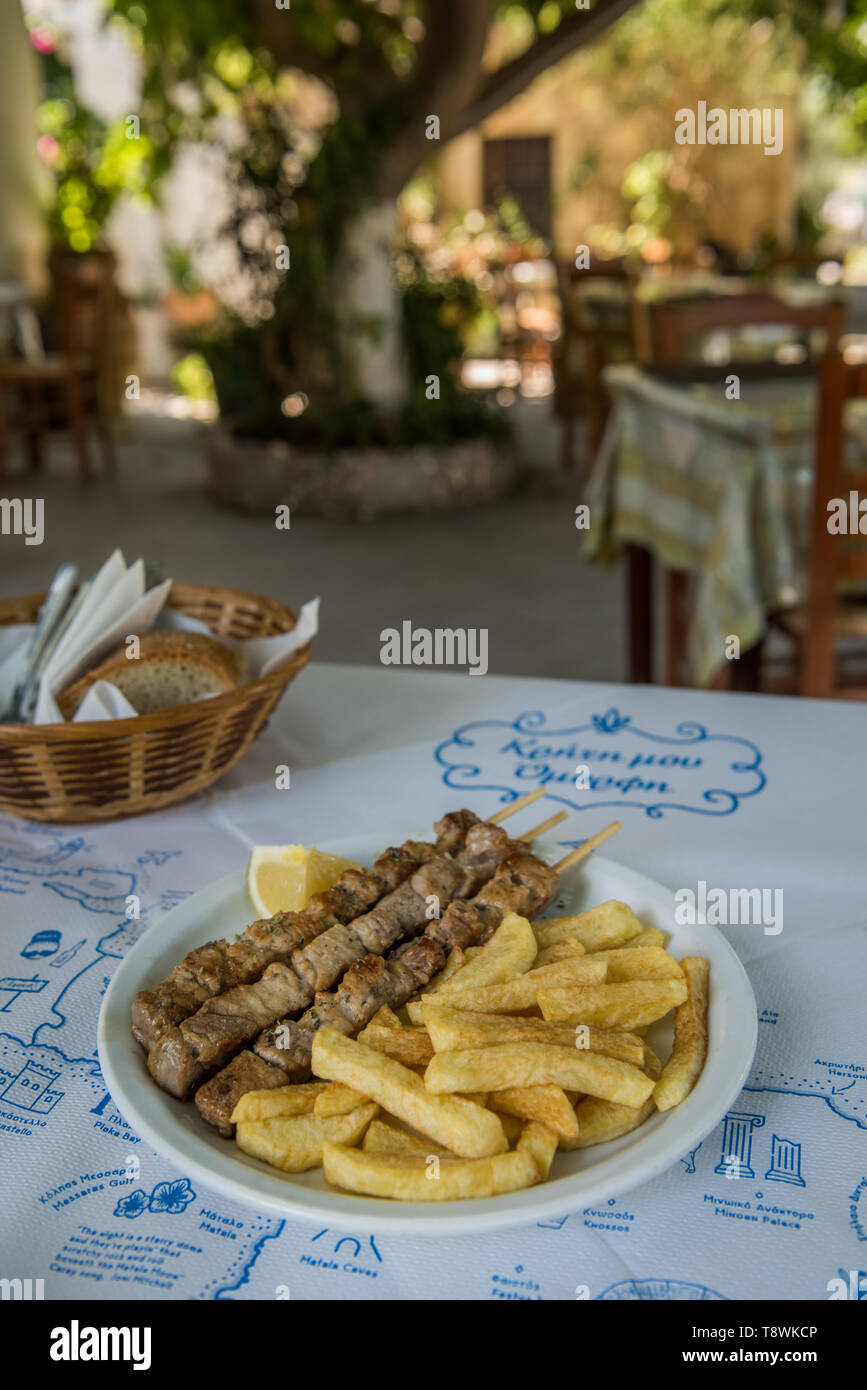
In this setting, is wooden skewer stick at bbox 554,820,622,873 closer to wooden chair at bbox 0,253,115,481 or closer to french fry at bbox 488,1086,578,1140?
french fry at bbox 488,1086,578,1140

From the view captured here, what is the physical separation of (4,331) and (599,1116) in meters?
7.23

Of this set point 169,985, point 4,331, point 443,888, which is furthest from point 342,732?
point 4,331

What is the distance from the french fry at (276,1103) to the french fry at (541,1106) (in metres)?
0.11

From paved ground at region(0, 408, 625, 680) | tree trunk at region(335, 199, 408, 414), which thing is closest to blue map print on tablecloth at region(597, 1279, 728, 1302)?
paved ground at region(0, 408, 625, 680)

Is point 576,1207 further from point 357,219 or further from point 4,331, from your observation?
point 4,331

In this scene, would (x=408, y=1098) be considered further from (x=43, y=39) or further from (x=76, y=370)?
(x=43, y=39)

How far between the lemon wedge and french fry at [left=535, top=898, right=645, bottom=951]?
0.61ft

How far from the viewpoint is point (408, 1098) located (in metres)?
0.68

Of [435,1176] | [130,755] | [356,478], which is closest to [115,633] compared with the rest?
[130,755]

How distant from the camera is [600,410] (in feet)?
11.7

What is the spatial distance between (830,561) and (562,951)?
66.2 inches

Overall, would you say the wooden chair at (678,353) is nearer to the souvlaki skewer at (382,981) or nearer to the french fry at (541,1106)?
the souvlaki skewer at (382,981)

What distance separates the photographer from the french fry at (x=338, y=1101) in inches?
27.3
